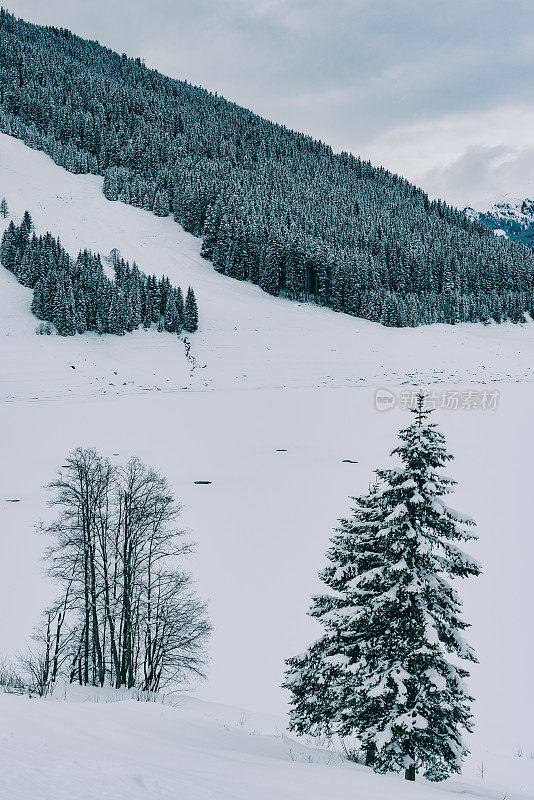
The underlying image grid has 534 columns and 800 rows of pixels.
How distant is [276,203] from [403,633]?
118068 millimetres

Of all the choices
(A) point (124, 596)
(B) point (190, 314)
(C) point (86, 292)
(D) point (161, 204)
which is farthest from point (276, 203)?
(A) point (124, 596)

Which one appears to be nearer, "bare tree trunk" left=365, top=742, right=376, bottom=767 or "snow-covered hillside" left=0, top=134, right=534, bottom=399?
"bare tree trunk" left=365, top=742, right=376, bottom=767

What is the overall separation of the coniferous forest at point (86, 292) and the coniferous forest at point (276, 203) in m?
24.8

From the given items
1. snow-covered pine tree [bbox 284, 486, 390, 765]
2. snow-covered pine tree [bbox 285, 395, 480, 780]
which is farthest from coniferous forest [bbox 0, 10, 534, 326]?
snow-covered pine tree [bbox 285, 395, 480, 780]

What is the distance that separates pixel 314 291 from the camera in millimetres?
99062

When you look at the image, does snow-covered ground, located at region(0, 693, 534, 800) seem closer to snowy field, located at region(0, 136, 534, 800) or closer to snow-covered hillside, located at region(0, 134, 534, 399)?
snowy field, located at region(0, 136, 534, 800)

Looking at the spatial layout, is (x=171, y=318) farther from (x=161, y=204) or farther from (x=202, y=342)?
(x=161, y=204)

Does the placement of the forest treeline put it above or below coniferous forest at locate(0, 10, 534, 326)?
below

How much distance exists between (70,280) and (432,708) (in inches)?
2805

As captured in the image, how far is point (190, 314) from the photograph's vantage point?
247ft

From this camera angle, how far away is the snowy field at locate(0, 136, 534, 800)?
6.13 m

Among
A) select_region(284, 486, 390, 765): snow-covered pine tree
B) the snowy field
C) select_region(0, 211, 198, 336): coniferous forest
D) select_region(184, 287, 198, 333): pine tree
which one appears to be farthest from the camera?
select_region(184, 287, 198, 333): pine tree

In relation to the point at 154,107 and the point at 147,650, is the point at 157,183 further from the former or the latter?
the point at 147,650

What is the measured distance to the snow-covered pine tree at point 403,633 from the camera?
28.2 feet
